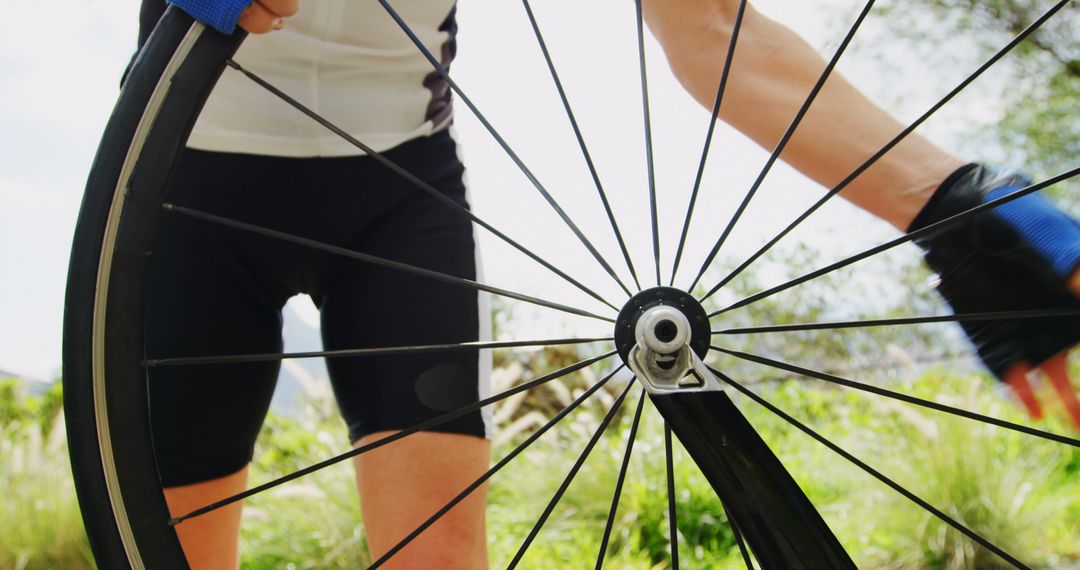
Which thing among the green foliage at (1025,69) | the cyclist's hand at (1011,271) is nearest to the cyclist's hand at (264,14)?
the cyclist's hand at (1011,271)

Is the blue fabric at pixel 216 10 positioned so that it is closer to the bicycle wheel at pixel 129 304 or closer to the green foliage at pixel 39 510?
the bicycle wheel at pixel 129 304

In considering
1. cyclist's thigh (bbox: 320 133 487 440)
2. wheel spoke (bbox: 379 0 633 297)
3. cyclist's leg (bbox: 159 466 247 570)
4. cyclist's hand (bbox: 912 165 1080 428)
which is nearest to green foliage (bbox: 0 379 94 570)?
cyclist's leg (bbox: 159 466 247 570)

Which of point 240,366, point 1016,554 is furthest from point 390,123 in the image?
point 1016,554

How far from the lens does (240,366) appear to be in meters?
0.96

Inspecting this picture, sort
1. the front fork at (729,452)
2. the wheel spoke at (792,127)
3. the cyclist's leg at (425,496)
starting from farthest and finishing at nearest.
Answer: the cyclist's leg at (425,496) < the wheel spoke at (792,127) < the front fork at (729,452)

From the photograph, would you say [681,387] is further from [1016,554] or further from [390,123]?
[1016,554]

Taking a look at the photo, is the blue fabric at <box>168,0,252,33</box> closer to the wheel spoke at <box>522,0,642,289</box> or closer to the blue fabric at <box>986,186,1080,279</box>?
the wheel spoke at <box>522,0,642,289</box>

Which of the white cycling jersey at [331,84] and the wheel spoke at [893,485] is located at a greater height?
the white cycling jersey at [331,84]

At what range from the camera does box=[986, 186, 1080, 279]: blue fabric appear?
2.31ft

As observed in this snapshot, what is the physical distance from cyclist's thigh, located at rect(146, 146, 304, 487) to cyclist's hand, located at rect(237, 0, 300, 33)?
0.24 metres

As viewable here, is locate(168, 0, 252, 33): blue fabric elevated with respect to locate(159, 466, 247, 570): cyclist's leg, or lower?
elevated

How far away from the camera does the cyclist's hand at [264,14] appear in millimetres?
721

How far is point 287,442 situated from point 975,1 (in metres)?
5.30

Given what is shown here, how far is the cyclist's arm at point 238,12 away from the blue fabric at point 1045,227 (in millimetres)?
610
